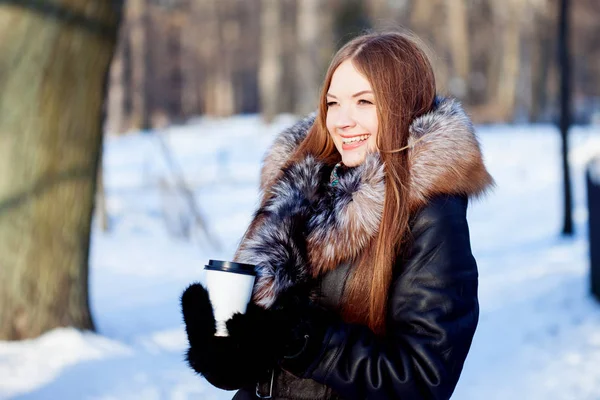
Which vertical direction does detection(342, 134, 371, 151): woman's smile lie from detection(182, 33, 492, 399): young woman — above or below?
above

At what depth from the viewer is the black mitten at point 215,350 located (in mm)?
1922

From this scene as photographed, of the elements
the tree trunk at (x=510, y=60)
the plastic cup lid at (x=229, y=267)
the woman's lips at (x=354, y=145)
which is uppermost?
the tree trunk at (x=510, y=60)

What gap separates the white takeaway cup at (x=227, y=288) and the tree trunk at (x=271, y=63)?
2646cm

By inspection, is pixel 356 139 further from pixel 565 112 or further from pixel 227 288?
pixel 565 112

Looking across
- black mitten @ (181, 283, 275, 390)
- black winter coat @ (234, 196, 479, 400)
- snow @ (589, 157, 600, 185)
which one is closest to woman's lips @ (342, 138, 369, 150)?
black winter coat @ (234, 196, 479, 400)

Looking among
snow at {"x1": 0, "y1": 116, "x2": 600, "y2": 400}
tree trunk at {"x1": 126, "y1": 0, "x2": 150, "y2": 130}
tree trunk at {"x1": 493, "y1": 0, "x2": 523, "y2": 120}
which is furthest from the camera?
tree trunk at {"x1": 126, "y1": 0, "x2": 150, "y2": 130}

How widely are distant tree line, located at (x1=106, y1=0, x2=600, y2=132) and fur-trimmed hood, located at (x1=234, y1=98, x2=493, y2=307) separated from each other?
16272 millimetres

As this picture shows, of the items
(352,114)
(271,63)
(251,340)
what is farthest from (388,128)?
(271,63)

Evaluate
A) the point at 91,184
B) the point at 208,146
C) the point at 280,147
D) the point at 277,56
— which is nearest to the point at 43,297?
the point at 91,184

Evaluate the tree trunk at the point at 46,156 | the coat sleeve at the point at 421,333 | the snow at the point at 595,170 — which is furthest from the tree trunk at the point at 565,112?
the coat sleeve at the point at 421,333

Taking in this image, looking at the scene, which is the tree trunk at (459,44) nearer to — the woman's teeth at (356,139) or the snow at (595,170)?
the snow at (595,170)

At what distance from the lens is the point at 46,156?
475 centimetres

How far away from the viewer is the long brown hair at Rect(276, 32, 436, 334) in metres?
2.03

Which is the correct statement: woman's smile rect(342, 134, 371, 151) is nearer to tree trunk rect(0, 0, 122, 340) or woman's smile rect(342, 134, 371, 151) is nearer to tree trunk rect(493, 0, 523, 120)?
tree trunk rect(0, 0, 122, 340)
